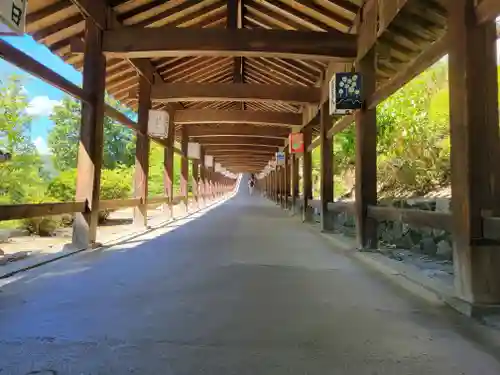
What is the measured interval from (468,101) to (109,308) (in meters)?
2.94

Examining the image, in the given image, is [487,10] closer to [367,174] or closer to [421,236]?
[367,174]

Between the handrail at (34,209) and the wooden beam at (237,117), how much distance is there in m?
7.08

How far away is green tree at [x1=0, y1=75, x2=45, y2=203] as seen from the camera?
9.59m

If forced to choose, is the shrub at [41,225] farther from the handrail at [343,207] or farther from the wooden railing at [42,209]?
the handrail at [343,207]

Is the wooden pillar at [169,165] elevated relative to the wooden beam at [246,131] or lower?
lower

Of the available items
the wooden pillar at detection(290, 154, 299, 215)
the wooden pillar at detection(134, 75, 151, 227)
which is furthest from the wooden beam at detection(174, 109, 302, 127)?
the wooden pillar at detection(134, 75, 151, 227)

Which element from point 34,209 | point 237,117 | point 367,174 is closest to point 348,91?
point 367,174

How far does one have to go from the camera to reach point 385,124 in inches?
380

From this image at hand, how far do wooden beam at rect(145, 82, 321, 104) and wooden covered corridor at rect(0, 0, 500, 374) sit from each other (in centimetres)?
2

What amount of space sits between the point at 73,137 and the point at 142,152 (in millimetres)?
21193

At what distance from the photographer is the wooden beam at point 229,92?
9641mm

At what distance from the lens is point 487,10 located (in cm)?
286

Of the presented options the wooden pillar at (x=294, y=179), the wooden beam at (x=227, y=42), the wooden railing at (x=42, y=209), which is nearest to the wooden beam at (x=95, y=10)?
the wooden beam at (x=227, y=42)

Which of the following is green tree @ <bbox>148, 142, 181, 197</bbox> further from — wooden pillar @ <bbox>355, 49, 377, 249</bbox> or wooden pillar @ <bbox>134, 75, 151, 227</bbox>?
wooden pillar @ <bbox>355, 49, 377, 249</bbox>
